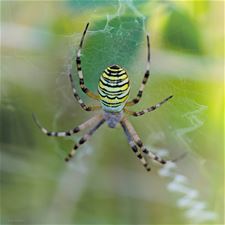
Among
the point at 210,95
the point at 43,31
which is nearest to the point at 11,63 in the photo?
the point at 43,31

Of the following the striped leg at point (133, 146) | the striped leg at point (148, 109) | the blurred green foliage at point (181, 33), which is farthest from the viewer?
the striped leg at point (133, 146)

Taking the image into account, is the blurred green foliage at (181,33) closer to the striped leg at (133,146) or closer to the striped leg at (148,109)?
the striped leg at (148,109)

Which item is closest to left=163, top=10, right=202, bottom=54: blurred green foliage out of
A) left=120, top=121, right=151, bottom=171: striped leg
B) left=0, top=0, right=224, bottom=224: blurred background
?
left=0, top=0, right=224, bottom=224: blurred background

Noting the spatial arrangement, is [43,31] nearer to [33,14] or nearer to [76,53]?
[33,14]

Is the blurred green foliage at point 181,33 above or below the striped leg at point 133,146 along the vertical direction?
above

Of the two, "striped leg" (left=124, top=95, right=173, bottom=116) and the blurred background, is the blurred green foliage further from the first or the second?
"striped leg" (left=124, top=95, right=173, bottom=116)

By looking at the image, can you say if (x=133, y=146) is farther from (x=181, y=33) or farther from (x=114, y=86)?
(x=114, y=86)

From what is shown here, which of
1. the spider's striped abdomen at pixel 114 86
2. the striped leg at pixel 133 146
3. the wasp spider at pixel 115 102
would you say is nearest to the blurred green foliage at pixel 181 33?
the wasp spider at pixel 115 102
